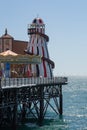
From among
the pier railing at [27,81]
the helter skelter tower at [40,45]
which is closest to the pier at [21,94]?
the pier railing at [27,81]

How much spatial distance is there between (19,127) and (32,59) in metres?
8.32

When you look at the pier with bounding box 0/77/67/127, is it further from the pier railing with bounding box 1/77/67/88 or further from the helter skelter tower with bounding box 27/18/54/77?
the helter skelter tower with bounding box 27/18/54/77

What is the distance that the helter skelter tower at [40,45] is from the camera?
6838 centimetres

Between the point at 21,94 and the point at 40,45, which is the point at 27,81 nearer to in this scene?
the point at 21,94

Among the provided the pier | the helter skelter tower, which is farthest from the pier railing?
the helter skelter tower

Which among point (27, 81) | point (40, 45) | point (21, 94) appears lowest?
point (21, 94)

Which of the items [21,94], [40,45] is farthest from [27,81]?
[40,45]

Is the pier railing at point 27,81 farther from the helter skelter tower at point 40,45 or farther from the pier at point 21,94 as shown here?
the helter skelter tower at point 40,45

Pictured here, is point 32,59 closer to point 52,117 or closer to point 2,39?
point 52,117

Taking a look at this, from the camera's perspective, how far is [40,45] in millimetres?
69562

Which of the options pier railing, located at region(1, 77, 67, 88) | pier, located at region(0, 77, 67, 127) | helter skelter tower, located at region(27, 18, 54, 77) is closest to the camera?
pier railing, located at region(1, 77, 67, 88)

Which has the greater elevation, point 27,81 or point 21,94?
point 27,81

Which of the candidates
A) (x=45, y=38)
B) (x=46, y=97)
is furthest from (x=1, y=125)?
(x=45, y=38)

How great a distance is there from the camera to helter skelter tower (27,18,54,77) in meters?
68.4
